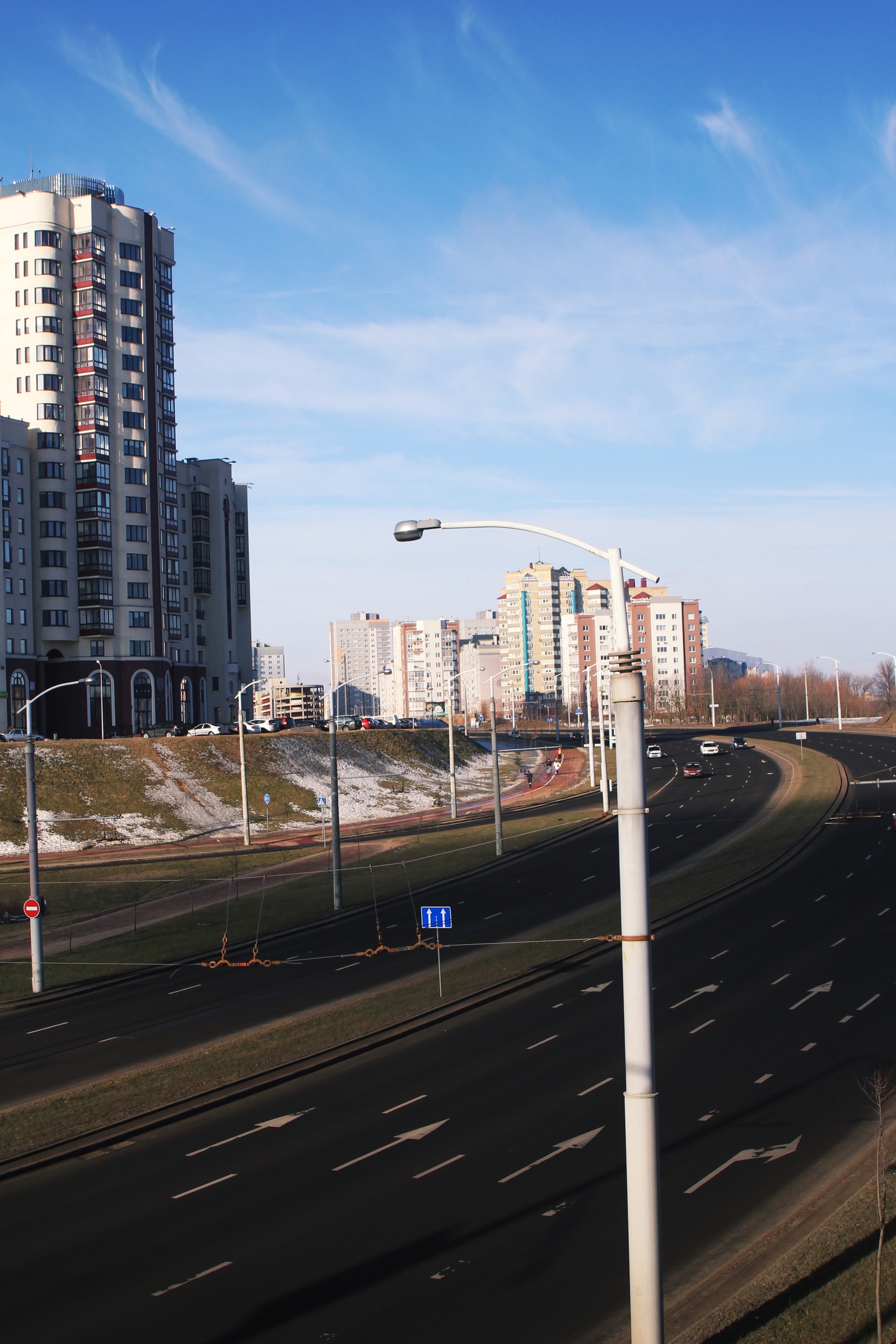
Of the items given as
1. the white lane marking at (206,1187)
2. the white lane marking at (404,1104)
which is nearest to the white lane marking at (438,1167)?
the white lane marking at (404,1104)

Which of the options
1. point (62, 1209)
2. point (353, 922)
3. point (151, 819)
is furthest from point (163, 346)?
point (62, 1209)

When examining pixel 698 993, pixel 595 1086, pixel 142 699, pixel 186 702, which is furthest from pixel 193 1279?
pixel 186 702

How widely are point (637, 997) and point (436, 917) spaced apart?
70.6ft

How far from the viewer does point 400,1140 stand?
19172 mm

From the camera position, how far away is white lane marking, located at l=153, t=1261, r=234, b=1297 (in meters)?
14.0

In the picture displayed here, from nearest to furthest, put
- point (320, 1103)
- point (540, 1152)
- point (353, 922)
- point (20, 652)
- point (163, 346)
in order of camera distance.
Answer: point (540, 1152) < point (320, 1103) < point (353, 922) < point (20, 652) < point (163, 346)

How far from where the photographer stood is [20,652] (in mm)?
98688

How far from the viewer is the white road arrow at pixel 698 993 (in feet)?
92.0

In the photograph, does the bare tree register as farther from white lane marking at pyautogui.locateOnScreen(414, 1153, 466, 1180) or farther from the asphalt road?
white lane marking at pyautogui.locateOnScreen(414, 1153, 466, 1180)

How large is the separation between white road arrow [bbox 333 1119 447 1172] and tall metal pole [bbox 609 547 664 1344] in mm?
9092

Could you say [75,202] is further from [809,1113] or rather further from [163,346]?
[809,1113]

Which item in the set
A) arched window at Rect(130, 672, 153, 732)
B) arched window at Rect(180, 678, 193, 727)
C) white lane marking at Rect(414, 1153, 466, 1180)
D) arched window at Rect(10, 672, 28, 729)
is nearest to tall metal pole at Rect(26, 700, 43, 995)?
white lane marking at Rect(414, 1153, 466, 1180)

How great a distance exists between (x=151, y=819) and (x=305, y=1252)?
62512 millimetres

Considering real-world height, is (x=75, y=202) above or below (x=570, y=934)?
above
